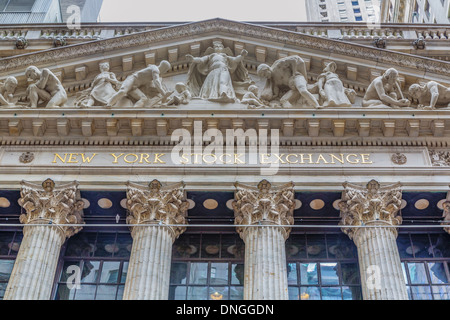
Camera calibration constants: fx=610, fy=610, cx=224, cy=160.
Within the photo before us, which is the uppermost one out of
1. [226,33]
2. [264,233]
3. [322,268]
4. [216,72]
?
[226,33]

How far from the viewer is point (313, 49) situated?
2475cm

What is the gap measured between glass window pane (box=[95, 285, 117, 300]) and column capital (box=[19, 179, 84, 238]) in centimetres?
209

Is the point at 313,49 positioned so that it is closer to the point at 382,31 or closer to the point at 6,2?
the point at 382,31

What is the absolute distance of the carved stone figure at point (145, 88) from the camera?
23203mm

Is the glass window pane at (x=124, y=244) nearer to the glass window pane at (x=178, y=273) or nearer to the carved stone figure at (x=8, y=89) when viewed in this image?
the glass window pane at (x=178, y=273)

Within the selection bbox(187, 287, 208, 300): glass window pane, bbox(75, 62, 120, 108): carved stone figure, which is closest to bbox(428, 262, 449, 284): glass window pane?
bbox(187, 287, 208, 300): glass window pane

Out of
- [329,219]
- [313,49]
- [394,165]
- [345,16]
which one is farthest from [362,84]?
[345,16]

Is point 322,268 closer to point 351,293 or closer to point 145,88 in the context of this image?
point 351,293

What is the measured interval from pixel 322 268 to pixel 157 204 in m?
6.07

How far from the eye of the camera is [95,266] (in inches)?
828

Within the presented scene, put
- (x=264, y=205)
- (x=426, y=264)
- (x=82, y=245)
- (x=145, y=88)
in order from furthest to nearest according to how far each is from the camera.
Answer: (x=145, y=88) → (x=82, y=245) → (x=426, y=264) → (x=264, y=205)

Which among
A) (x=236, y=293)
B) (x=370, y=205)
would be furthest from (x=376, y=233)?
(x=236, y=293)

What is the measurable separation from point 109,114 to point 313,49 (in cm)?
870

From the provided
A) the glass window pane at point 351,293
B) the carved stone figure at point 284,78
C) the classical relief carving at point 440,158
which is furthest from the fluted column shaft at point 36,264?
the classical relief carving at point 440,158
